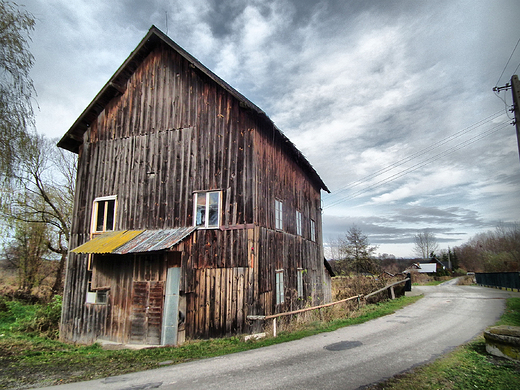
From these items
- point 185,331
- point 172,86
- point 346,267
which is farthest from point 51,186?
point 346,267

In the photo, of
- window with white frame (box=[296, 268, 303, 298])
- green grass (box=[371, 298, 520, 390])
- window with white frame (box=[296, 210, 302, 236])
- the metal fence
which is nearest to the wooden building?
window with white frame (box=[296, 268, 303, 298])

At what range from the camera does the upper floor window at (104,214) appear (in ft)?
45.0

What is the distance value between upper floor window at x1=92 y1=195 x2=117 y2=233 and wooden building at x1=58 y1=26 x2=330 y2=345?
1.8 inches

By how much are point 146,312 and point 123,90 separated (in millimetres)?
9706

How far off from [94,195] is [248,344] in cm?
961

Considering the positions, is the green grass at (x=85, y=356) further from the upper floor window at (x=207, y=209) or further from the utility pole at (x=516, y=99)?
the utility pole at (x=516, y=99)

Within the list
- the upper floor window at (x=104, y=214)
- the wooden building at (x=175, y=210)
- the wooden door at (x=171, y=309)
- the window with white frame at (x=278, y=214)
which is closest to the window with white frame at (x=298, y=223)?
the wooden building at (x=175, y=210)

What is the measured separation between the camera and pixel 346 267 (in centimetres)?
3266

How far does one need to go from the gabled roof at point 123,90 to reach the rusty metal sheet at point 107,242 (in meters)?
5.30

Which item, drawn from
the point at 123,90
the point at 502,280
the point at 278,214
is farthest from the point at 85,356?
the point at 502,280

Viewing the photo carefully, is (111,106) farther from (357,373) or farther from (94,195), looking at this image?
(357,373)

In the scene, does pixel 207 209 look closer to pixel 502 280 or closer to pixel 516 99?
pixel 516 99

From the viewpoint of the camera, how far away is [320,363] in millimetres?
7250

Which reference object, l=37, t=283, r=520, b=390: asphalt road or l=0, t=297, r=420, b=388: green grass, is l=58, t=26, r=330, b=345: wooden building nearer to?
l=0, t=297, r=420, b=388: green grass
